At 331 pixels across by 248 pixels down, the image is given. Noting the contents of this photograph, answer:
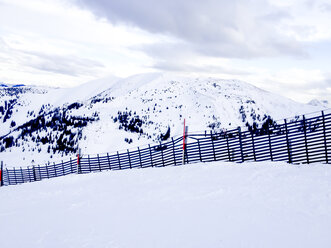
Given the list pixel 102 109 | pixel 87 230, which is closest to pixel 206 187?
pixel 87 230

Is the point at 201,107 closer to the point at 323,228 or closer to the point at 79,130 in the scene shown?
the point at 79,130

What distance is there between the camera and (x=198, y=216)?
691cm

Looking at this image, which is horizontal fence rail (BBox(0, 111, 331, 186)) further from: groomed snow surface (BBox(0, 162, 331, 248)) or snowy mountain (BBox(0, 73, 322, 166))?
snowy mountain (BBox(0, 73, 322, 166))

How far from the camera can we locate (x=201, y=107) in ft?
490

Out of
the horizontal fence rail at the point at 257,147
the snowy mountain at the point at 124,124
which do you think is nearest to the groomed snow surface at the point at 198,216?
the horizontal fence rail at the point at 257,147

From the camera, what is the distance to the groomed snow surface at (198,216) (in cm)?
→ 552

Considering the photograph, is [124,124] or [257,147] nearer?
[257,147]

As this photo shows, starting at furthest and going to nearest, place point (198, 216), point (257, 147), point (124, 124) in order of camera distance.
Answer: point (124, 124) < point (257, 147) < point (198, 216)

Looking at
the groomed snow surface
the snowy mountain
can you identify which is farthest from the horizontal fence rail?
the snowy mountain

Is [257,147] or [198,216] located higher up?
[257,147]

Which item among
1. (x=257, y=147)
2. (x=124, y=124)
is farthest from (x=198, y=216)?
(x=124, y=124)

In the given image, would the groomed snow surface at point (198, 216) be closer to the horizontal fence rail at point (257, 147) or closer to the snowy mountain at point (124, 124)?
the horizontal fence rail at point (257, 147)

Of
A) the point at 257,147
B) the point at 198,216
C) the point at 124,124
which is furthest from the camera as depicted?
the point at 124,124

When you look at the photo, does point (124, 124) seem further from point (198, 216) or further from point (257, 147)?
point (198, 216)
